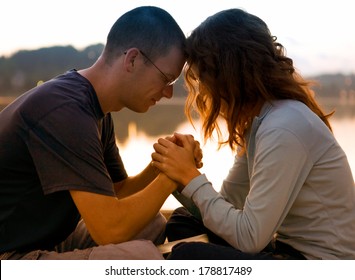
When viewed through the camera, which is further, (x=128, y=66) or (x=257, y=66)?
(x=128, y=66)

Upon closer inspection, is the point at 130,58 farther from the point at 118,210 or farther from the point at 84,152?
the point at 118,210

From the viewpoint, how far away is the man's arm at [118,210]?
54.0 inches

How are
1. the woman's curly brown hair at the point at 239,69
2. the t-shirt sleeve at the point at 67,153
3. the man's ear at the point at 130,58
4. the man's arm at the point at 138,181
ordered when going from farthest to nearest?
the man's arm at the point at 138,181 → the man's ear at the point at 130,58 → the woman's curly brown hair at the point at 239,69 → the t-shirt sleeve at the point at 67,153

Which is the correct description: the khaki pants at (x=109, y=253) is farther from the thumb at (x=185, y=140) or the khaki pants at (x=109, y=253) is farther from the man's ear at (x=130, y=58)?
the man's ear at (x=130, y=58)

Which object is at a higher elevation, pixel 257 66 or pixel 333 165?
pixel 257 66

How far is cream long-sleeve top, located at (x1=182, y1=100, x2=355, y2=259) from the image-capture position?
1373 millimetres

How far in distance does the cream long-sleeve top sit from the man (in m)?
0.23

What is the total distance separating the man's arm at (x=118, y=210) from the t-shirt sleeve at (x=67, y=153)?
3 centimetres

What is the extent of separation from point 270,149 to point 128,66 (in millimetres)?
547

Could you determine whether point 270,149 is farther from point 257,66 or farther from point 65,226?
point 65,226

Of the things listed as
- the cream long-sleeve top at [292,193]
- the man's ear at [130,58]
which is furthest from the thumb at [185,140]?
the man's ear at [130,58]
